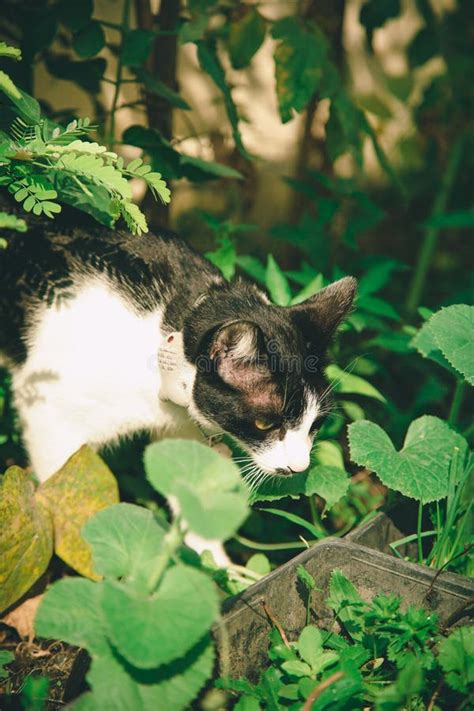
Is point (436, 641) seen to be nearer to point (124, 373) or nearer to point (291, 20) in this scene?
point (124, 373)

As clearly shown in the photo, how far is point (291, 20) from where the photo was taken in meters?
1.94

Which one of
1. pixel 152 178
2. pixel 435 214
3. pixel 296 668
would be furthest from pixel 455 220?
pixel 296 668

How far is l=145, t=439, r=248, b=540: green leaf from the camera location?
0.90 metres

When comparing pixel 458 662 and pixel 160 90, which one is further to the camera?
pixel 160 90

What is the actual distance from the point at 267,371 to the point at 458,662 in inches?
26.1

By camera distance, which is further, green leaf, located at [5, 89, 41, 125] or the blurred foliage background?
the blurred foliage background

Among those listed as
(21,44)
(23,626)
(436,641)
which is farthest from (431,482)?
(21,44)

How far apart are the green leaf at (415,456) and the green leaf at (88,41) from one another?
48.2 inches

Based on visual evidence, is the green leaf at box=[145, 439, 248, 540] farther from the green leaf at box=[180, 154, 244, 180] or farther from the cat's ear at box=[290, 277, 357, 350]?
the green leaf at box=[180, 154, 244, 180]

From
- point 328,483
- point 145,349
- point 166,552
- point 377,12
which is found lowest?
point 328,483

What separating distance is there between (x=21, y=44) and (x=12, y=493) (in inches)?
48.6

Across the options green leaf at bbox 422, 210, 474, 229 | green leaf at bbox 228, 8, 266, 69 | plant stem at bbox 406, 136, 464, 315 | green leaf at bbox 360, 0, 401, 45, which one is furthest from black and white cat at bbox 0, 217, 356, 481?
plant stem at bbox 406, 136, 464, 315

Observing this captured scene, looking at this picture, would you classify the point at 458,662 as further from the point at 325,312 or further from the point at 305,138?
the point at 305,138

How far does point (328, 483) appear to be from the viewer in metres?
1.58
